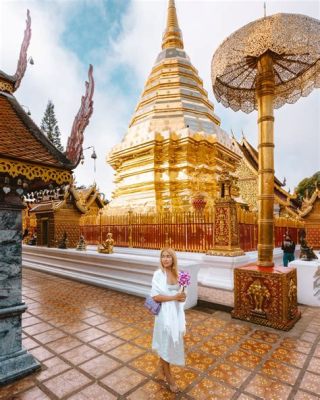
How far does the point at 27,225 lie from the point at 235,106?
13.3 m

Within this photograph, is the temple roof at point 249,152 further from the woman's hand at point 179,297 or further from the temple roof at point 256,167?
the woman's hand at point 179,297

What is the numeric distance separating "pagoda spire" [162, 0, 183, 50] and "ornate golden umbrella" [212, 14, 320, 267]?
13.3 meters

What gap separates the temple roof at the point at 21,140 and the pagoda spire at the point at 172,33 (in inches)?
609

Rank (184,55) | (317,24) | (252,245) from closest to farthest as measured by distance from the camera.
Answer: (317,24)
(252,245)
(184,55)

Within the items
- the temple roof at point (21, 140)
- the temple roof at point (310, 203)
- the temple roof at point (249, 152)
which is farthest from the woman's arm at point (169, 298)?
the temple roof at point (249, 152)

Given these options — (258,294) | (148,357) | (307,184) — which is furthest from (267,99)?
(307,184)

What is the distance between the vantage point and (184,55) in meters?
16.4

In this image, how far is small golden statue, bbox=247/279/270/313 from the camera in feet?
14.8

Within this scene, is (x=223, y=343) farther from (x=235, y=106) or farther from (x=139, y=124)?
(x=139, y=124)

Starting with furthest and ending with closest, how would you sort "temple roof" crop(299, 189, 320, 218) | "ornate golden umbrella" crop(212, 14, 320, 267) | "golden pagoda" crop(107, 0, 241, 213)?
"temple roof" crop(299, 189, 320, 218), "golden pagoda" crop(107, 0, 241, 213), "ornate golden umbrella" crop(212, 14, 320, 267)

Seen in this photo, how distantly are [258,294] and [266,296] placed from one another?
0.13 meters

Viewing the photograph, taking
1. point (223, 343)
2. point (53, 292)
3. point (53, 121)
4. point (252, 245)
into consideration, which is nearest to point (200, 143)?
point (252, 245)

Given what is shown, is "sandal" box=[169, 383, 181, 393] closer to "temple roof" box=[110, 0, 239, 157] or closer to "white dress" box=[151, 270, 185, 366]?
"white dress" box=[151, 270, 185, 366]

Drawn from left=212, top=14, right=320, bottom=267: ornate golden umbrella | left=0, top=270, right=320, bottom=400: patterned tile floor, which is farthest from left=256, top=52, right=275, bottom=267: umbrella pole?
left=0, top=270, right=320, bottom=400: patterned tile floor
